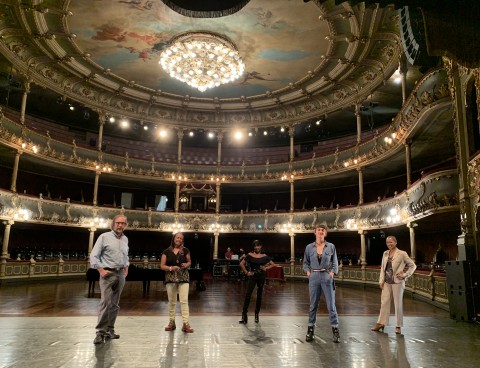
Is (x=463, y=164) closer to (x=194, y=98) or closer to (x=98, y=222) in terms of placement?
(x=194, y=98)

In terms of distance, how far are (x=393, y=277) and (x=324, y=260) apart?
165 centimetres

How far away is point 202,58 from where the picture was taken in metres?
14.8

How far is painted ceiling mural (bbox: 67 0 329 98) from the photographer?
1335cm

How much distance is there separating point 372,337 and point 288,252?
1893 centimetres

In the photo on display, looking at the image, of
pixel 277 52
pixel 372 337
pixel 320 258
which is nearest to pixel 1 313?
pixel 320 258

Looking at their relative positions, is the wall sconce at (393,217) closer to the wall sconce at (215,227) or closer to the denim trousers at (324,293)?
the wall sconce at (215,227)

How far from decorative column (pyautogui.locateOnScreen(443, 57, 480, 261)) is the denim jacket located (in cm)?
396

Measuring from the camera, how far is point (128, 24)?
1428 cm

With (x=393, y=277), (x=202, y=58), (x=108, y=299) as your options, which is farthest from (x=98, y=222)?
(x=393, y=277)

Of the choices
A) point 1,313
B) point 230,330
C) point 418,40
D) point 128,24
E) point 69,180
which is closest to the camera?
point 418,40

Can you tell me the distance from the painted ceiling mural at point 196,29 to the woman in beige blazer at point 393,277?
33.2 ft

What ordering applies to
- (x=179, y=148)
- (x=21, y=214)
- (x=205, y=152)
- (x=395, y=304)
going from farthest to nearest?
(x=205, y=152), (x=179, y=148), (x=21, y=214), (x=395, y=304)

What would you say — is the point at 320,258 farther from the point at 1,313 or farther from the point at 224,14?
the point at 224,14

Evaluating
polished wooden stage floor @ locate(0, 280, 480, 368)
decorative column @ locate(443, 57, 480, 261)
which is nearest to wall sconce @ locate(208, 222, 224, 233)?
polished wooden stage floor @ locate(0, 280, 480, 368)
